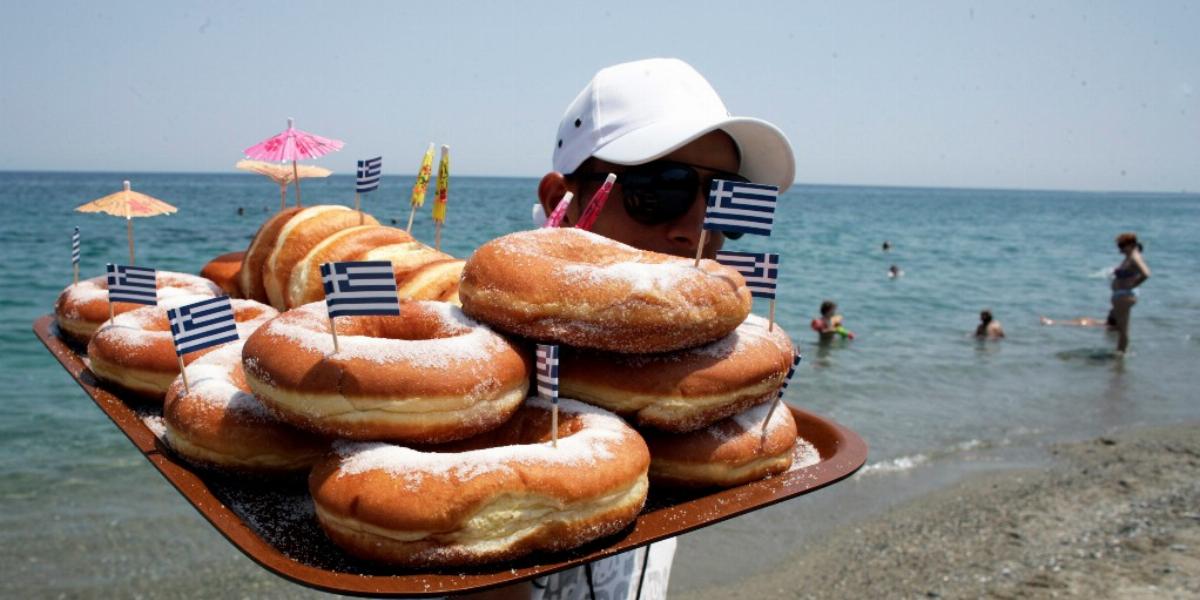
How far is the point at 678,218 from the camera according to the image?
262 cm

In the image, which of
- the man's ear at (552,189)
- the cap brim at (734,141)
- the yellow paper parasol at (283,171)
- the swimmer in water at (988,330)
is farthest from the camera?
the swimmer in water at (988,330)

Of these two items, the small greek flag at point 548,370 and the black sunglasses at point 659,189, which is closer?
the small greek flag at point 548,370

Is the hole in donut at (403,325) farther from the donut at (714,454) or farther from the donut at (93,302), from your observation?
the donut at (93,302)

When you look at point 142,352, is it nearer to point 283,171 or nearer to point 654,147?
point 283,171

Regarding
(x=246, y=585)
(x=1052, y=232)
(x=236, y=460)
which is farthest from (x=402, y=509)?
(x=1052, y=232)

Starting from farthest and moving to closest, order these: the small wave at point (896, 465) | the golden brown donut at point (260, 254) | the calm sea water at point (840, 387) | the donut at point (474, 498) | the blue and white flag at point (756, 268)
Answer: the small wave at point (896, 465), the calm sea water at point (840, 387), the golden brown donut at point (260, 254), the blue and white flag at point (756, 268), the donut at point (474, 498)

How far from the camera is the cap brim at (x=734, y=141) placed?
2.41 meters

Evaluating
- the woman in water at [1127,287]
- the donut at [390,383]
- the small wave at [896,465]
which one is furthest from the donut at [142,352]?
the woman in water at [1127,287]

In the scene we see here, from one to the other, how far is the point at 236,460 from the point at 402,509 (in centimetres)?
64

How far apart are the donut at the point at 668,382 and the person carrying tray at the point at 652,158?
2.68ft

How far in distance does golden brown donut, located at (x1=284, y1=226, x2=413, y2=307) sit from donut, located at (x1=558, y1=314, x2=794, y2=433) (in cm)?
119

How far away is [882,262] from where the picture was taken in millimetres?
34812

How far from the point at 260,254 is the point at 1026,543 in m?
Answer: 7.29

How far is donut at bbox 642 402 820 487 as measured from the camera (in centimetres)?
185
